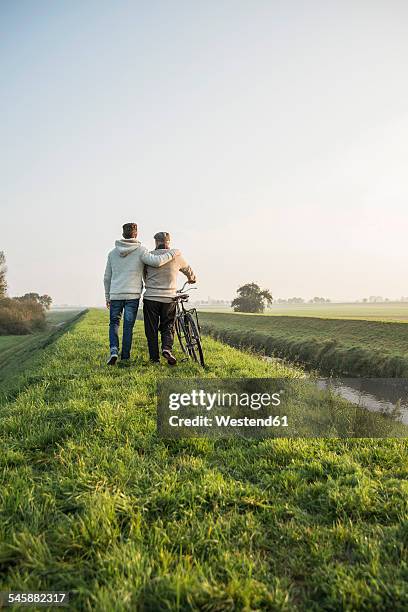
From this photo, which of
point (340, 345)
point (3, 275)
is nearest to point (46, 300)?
point (3, 275)

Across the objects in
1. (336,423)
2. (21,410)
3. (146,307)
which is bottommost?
(336,423)

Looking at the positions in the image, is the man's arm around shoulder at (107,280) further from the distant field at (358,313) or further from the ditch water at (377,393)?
the distant field at (358,313)

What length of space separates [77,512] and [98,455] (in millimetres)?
961

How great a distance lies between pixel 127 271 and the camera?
25.4 feet

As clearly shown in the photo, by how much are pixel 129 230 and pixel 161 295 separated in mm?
1488

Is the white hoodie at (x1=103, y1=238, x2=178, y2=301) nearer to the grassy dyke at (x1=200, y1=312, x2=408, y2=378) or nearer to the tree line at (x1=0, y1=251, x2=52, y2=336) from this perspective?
the grassy dyke at (x1=200, y1=312, x2=408, y2=378)

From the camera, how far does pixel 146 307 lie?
7840 mm

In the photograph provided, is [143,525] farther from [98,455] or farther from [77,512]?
[98,455]

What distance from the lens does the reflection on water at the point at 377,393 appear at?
9222mm

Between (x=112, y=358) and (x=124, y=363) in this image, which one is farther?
(x=124, y=363)

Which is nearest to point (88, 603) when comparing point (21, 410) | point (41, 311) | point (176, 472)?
point (176, 472)

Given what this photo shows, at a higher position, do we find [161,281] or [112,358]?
[161,281]

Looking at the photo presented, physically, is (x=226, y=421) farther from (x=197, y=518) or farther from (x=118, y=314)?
(x=118, y=314)

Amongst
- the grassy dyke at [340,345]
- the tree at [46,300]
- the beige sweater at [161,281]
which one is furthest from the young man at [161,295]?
the tree at [46,300]
